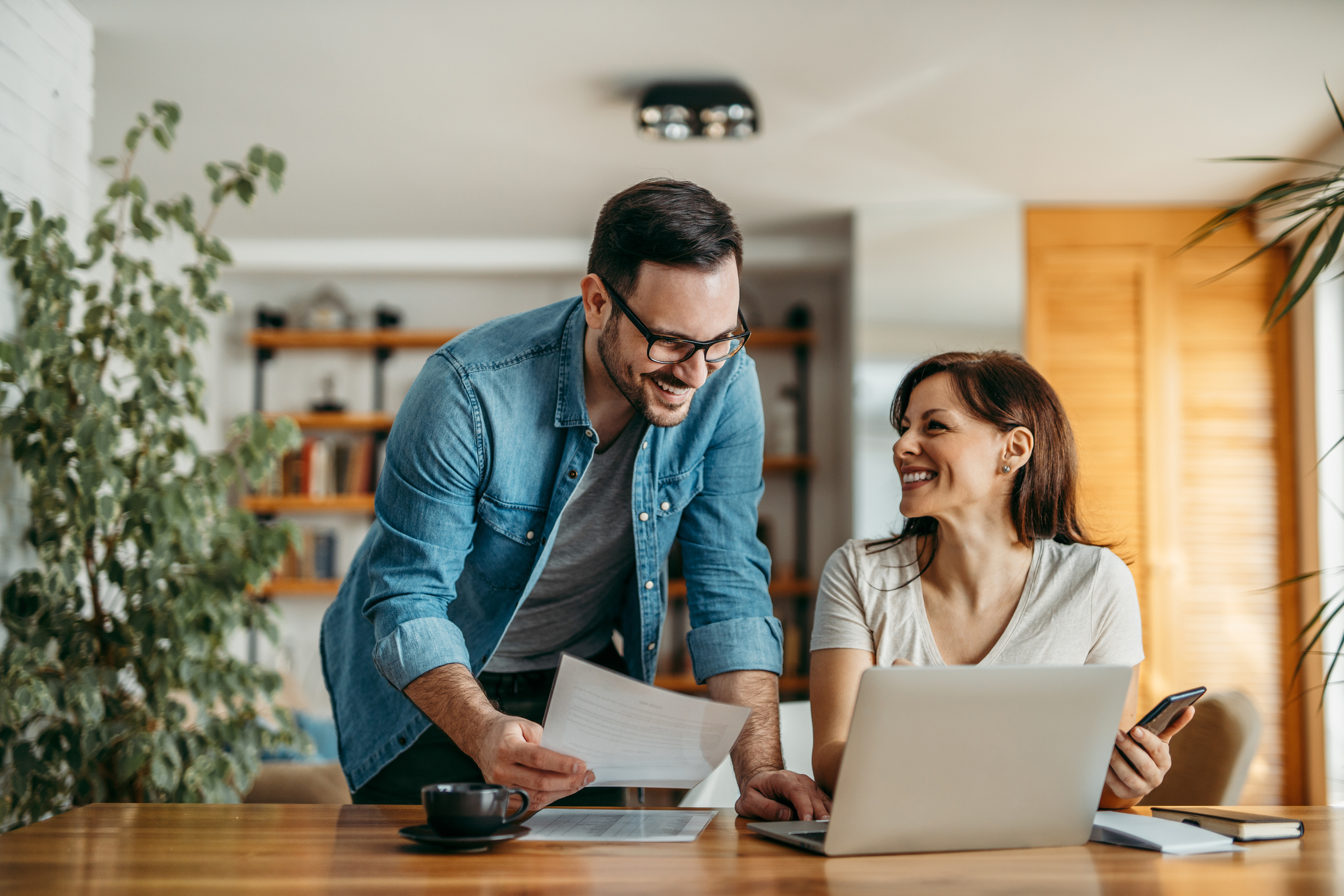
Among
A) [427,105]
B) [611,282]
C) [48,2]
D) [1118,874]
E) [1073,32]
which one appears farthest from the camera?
[427,105]

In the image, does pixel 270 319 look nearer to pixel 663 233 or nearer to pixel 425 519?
pixel 425 519

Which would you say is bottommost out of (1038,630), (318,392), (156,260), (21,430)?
(1038,630)

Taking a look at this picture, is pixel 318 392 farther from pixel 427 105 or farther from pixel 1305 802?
pixel 1305 802

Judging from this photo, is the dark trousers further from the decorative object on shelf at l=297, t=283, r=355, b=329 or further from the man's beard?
the decorative object on shelf at l=297, t=283, r=355, b=329

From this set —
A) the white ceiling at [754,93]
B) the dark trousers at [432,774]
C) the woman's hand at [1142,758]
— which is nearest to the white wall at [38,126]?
the white ceiling at [754,93]

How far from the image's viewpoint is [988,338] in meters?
4.15

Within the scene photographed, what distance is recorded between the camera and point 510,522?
1.44 metres

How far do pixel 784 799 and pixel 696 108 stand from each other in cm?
236

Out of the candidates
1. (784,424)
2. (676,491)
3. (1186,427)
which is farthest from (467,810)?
(784,424)

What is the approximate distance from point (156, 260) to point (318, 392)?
1.01 m

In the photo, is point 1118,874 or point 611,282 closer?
point 1118,874

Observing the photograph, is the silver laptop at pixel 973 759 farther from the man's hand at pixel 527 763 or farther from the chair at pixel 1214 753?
the chair at pixel 1214 753

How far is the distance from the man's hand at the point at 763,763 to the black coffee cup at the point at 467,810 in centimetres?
28

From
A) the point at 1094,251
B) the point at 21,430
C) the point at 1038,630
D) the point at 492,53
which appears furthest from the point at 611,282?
the point at 1094,251
